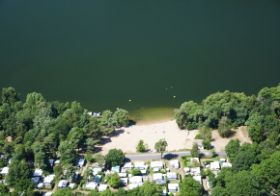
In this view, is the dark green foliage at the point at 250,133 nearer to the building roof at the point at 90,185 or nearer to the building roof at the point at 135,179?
the building roof at the point at 135,179

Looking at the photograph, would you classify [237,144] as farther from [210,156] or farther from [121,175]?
[121,175]

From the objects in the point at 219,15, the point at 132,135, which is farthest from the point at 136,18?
the point at 132,135

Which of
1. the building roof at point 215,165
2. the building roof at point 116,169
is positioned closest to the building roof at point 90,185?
the building roof at point 116,169

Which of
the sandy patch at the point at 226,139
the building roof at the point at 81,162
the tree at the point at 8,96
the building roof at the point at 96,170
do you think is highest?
the tree at the point at 8,96

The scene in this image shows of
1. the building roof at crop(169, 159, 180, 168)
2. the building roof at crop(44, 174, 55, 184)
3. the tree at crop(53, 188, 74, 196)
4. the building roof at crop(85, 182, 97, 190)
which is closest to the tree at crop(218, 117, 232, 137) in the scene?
the building roof at crop(169, 159, 180, 168)

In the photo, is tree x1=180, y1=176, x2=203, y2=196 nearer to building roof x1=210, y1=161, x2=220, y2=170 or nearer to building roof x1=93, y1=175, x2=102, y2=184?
building roof x1=210, y1=161, x2=220, y2=170

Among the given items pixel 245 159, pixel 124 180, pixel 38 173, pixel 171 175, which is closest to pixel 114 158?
pixel 124 180
